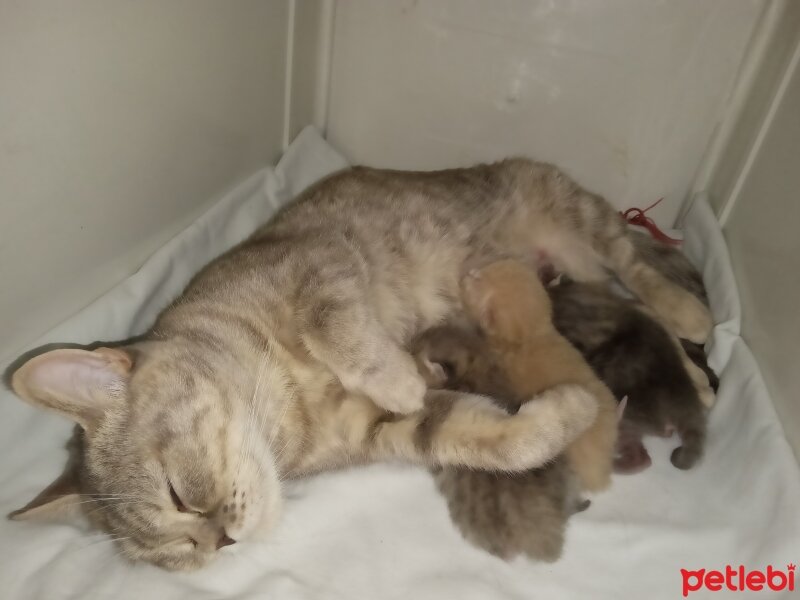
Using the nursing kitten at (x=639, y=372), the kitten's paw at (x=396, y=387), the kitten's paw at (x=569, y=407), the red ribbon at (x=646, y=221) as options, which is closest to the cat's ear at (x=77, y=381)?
the kitten's paw at (x=396, y=387)

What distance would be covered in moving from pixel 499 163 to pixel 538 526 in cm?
133

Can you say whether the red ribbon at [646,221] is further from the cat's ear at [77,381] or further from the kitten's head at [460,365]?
the cat's ear at [77,381]

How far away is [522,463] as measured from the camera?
1.57m

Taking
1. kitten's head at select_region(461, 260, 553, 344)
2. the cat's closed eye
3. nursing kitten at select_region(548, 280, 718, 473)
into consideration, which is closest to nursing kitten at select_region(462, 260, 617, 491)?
kitten's head at select_region(461, 260, 553, 344)

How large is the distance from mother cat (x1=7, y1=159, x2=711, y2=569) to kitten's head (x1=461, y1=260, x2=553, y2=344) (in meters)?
0.09

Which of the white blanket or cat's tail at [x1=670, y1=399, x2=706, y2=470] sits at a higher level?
cat's tail at [x1=670, y1=399, x2=706, y2=470]

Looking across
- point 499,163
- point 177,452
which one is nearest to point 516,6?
point 499,163

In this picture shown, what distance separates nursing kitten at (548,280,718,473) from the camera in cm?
177

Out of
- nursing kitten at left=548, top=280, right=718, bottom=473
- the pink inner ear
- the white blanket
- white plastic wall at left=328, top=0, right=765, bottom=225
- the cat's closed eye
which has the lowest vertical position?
the white blanket

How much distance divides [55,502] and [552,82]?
2.01 m

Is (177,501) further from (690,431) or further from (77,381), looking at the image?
(690,431)

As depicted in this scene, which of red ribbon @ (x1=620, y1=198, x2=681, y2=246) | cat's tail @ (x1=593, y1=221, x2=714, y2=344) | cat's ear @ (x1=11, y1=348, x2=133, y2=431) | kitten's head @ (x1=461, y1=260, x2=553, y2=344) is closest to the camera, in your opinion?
cat's ear @ (x1=11, y1=348, x2=133, y2=431)

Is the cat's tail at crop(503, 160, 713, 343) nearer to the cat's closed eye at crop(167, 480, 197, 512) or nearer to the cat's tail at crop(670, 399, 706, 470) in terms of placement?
the cat's tail at crop(670, 399, 706, 470)

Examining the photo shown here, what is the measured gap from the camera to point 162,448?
137 centimetres
